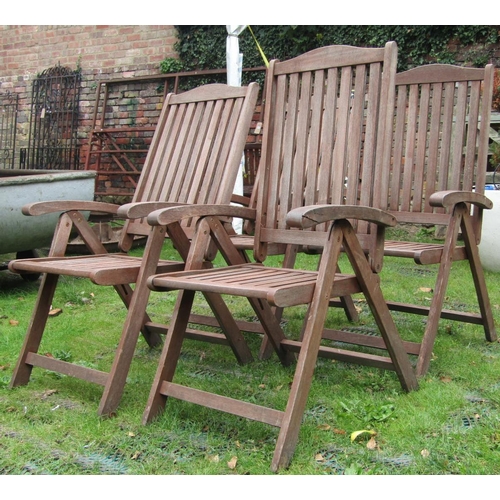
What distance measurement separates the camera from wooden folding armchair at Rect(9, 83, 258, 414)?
91.5 inches

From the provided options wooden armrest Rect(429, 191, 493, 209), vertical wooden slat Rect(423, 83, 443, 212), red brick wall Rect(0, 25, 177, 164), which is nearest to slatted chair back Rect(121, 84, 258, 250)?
wooden armrest Rect(429, 191, 493, 209)

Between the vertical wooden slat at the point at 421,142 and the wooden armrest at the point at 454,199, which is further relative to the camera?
the vertical wooden slat at the point at 421,142

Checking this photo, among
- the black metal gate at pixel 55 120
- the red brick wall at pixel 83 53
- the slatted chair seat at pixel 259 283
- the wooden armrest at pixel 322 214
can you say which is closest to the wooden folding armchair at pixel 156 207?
the slatted chair seat at pixel 259 283

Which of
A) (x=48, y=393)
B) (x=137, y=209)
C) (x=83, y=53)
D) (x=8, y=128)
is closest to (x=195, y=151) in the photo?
(x=137, y=209)

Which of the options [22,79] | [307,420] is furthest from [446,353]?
[22,79]

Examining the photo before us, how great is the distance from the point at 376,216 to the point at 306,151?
64 cm

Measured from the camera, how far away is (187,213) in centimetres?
234

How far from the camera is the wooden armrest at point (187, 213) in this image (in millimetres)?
2264

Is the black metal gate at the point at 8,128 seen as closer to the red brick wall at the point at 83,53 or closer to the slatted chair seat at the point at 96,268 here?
the red brick wall at the point at 83,53

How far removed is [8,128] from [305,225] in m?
9.33

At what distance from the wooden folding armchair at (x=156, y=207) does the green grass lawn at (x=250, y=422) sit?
0.12m

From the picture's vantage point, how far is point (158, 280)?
2.09 m

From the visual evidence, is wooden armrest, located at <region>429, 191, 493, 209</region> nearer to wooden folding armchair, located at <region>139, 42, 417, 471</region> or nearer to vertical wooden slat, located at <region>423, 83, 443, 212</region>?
wooden folding armchair, located at <region>139, 42, 417, 471</region>

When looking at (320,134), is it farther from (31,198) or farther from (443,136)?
(31,198)
